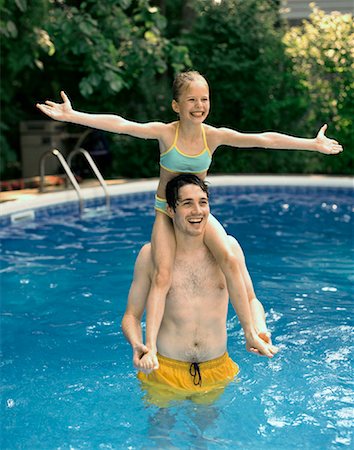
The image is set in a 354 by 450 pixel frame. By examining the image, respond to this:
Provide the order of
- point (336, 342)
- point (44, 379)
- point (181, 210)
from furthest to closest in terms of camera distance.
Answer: point (336, 342), point (44, 379), point (181, 210)

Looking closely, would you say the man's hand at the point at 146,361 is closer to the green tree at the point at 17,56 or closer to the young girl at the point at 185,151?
the young girl at the point at 185,151

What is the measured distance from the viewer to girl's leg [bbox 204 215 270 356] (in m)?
3.40

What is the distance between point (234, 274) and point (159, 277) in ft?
1.21

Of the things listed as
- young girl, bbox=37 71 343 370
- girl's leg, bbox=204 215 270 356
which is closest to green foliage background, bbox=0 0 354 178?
young girl, bbox=37 71 343 370

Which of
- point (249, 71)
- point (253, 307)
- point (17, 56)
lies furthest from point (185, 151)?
point (249, 71)

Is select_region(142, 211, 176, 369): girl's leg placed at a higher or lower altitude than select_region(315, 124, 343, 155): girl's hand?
lower

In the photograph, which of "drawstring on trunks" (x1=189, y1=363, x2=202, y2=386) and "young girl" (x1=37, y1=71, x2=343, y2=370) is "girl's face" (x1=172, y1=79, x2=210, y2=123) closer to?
"young girl" (x1=37, y1=71, x2=343, y2=370)

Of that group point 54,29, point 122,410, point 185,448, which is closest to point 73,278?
point 122,410

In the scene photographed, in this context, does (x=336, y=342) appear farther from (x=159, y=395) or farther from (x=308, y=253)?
(x=308, y=253)

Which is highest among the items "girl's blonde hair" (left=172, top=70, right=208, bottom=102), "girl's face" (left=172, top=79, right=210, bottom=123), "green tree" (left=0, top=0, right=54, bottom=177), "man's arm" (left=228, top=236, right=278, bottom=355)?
"green tree" (left=0, top=0, right=54, bottom=177)

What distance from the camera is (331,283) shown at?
7.39 metres

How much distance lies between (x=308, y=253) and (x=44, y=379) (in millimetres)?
4634

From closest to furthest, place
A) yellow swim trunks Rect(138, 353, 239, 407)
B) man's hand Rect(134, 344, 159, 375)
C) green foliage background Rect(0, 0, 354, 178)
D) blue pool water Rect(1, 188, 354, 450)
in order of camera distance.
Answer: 1. man's hand Rect(134, 344, 159, 375)
2. yellow swim trunks Rect(138, 353, 239, 407)
3. blue pool water Rect(1, 188, 354, 450)
4. green foliage background Rect(0, 0, 354, 178)

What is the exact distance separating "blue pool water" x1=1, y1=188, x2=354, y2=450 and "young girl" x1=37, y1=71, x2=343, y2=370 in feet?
1.91
